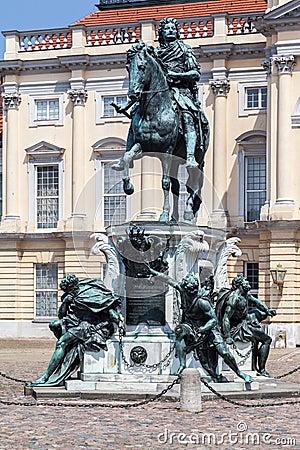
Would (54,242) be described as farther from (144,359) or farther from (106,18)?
(144,359)

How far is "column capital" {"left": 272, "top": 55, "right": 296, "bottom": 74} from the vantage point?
128 ft

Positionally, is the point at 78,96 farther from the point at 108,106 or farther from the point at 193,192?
the point at 193,192

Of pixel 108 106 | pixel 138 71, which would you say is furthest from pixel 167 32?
pixel 108 106

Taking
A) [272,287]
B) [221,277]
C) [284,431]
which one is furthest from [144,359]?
[272,287]

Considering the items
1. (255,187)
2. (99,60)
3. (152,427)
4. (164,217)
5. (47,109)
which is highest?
(99,60)

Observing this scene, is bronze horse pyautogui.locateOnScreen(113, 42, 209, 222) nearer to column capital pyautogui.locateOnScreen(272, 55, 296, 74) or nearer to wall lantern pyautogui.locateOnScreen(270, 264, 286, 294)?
wall lantern pyautogui.locateOnScreen(270, 264, 286, 294)

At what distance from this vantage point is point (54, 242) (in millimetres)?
44812

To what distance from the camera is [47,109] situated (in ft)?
151

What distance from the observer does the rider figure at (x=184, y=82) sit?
1716cm

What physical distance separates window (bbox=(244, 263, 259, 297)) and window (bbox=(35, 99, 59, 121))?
34.8 feet

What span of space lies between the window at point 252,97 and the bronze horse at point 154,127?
2599 cm

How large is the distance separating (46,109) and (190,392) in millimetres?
33248

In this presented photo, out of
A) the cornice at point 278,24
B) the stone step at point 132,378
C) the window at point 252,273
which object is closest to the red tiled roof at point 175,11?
the cornice at point 278,24

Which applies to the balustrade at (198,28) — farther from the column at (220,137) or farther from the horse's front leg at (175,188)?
the horse's front leg at (175,188)
